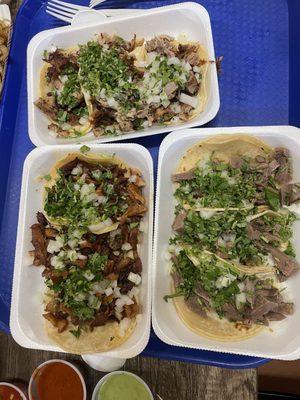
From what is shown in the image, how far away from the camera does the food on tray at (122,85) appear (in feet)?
7.65

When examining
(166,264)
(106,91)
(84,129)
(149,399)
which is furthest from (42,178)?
(149,399)

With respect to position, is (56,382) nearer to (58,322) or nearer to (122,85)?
(58,322)

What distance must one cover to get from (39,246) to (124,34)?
152 centimetres

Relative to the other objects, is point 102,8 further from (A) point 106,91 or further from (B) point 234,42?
(B) point 234,42

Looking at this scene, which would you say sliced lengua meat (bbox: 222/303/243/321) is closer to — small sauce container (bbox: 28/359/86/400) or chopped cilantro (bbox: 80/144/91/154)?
small sauce container (bbox: 28/359/86/400)

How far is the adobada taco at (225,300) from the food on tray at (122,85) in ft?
3.02

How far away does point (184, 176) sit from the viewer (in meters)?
2.10

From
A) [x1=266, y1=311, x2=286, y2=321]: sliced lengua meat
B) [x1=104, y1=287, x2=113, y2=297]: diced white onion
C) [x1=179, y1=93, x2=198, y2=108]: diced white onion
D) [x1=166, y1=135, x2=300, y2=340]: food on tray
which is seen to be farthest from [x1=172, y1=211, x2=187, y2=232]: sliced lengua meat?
[x1=179, y1=93, x2=198, y2=108]: diced white onion

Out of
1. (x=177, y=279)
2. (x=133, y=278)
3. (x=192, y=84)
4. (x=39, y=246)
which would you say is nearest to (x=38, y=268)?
(x=39, y=246)

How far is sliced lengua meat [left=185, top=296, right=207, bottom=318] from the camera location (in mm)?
1938

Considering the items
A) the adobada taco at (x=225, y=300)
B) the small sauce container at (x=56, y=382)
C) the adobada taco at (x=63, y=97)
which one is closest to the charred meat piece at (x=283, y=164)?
the adobada taco at (x=225, y=300)

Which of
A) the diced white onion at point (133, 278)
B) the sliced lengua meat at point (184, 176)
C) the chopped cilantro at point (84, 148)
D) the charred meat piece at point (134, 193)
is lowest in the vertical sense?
the diced white onion at point (133, 278)

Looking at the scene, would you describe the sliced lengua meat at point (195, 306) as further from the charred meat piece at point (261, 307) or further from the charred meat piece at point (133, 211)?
the charred meat piece at point (133, 211)

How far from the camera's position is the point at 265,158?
6.66 feet
